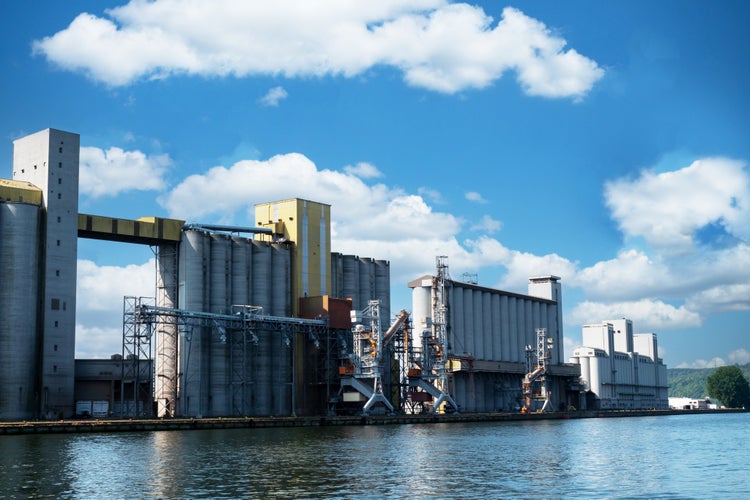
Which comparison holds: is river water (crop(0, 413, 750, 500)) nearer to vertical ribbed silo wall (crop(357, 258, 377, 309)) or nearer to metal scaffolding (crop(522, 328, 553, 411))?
vertical ribbed silo wall (crop(357, 258, 377, 309))

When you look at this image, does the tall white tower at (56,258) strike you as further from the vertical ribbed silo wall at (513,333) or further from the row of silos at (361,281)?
the vertical ribbed silo wall at (513,333)

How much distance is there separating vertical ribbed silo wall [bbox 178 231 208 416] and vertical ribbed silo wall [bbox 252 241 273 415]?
23.2 feet

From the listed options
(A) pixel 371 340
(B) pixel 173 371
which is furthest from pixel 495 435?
(B) pixel 173 371

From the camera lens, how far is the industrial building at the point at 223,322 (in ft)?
A: 306

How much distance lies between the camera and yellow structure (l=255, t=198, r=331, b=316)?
118 meters

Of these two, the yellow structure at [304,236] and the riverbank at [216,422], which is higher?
the yellow structure at [304,236]

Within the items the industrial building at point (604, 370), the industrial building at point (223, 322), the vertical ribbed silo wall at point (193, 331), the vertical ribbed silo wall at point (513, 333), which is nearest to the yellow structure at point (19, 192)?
the industrial building at point (223, 322)

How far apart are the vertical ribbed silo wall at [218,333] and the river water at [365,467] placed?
24.6m

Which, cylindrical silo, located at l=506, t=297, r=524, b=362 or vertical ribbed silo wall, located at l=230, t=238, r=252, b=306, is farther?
cylindrical silo, located at l=506, t=297, r=524, b=362

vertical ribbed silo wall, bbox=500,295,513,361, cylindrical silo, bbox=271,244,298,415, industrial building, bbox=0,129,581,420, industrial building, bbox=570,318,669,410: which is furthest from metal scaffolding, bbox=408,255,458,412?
industrial building, bbox=570,318,669,410

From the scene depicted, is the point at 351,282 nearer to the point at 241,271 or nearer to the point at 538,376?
the point at 241,271

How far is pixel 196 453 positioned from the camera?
62.1m

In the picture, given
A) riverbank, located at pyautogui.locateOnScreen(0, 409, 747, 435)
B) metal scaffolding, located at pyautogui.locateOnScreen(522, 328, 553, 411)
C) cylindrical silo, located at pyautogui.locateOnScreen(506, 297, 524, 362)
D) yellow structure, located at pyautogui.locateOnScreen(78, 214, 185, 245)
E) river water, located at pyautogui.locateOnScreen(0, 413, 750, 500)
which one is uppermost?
yellow structure, located at pyautogui.locateOnScreen(78, 214, 185, 245)

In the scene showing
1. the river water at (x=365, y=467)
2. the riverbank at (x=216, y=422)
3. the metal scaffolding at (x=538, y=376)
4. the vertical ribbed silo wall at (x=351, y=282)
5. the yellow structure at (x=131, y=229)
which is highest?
the yellow structure at (x=131, y=229)
